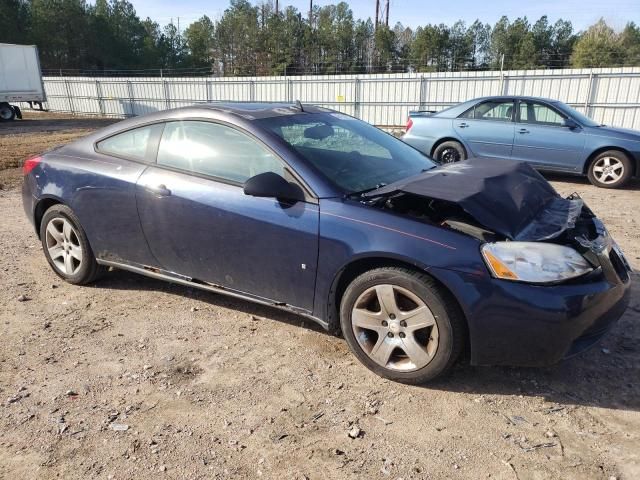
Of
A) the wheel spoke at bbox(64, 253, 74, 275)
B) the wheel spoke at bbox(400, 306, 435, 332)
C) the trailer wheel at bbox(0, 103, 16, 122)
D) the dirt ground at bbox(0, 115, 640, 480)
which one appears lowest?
the trailer wheel at bbox(0, 103, 16, 122)

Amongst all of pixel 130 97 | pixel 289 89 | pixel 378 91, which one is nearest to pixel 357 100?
pixel 378 91

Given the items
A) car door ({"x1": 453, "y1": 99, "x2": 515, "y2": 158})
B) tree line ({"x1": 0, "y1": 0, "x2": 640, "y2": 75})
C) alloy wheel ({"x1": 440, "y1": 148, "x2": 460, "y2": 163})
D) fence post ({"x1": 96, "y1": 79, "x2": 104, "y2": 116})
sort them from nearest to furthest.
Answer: car door ({"x1": 453, "y1": 99, "x2": 515, "y2": 158})
alloy wheel ({"x1": 440, "y1": 148, "x2": 460, "y2": 163})
fence post ({"x1": 96, "y1": 79, "x2": 104, "y2": 116})
tree line ({"x1": 0, "y1": 0, "x2": 640, "y2": 75})

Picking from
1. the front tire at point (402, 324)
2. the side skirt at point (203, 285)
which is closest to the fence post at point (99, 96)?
the side skirt at point (203, 285)

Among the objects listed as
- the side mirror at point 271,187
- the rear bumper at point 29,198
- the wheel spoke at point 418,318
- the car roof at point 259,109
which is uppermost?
the car roof at point 259,109

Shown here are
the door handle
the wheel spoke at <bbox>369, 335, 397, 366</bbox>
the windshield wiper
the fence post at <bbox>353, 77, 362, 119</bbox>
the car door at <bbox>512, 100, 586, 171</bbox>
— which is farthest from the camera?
the fence post at <bbox>353, 77, 362, 119</bbox>

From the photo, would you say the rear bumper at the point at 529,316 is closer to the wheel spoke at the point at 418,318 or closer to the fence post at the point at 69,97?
the wheel spoke at the point at 418,318

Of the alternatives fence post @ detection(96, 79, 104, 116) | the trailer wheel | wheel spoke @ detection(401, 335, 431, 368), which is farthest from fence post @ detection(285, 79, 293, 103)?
wheel spoke @ detection(401, 335, 431, 368)

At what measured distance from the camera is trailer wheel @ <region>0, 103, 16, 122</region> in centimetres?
2575

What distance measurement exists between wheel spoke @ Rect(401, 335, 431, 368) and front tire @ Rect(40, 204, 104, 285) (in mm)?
2772

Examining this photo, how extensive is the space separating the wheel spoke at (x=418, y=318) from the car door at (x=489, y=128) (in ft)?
23.1

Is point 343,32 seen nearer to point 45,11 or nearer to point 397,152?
point 45,11

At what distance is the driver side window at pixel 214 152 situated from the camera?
10.9ft

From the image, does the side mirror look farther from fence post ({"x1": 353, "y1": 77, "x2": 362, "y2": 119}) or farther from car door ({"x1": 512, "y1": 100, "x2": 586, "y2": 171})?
fence post ({"x1": 353, "y1": 77, "x2": 362, "y2": 119})

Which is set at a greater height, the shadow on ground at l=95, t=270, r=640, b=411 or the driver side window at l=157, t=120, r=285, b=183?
the driver side window at l=157, t=120, r=285, b=183
